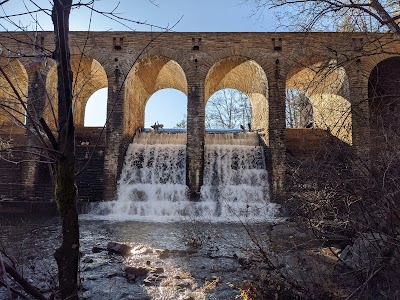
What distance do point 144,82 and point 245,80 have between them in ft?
14.6

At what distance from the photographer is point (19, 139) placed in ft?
38.6

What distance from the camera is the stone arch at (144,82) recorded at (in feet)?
39.6

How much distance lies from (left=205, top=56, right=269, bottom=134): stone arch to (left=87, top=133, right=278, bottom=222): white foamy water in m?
1.72

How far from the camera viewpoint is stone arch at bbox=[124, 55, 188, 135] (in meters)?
12.1

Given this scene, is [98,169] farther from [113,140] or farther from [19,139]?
[19,139]

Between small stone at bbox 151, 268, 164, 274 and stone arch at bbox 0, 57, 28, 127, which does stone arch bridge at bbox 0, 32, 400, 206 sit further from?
stone arch at bbox 0, 57, 28, 127

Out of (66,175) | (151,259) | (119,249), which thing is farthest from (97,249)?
(66,175)

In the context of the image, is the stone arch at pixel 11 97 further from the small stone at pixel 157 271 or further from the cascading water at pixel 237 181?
the cascading water at pixel 237 181

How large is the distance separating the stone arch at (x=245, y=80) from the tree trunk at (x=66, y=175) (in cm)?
1035

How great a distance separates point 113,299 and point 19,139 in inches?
409

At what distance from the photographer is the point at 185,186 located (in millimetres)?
10531

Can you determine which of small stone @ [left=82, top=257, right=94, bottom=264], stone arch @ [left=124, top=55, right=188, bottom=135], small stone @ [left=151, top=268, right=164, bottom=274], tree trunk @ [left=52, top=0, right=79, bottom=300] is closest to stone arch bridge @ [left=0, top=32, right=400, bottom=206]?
stone arch @ [left=124, top=55, right=188, bottom=135]

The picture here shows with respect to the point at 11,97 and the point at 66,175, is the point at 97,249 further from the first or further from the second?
the point at 66,175

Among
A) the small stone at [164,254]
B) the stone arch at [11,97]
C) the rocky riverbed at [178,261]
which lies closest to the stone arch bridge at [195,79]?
the rocky riverbed at [178,261]
